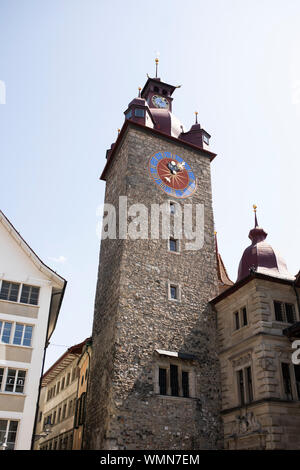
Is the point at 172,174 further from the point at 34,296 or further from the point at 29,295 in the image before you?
the point at 29,295

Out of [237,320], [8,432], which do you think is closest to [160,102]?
[237,320]

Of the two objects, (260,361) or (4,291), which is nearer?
(4,291)

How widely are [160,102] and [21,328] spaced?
20019mm

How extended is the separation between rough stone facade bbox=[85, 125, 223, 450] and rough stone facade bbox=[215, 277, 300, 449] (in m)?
0.77

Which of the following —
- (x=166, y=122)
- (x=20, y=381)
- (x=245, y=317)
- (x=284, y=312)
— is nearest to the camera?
(x=20, y=381)

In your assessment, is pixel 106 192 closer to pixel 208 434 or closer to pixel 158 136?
pixel 158 136

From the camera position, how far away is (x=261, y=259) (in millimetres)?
24672

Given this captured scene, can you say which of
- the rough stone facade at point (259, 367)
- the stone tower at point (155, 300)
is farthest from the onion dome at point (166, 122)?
the rough stone facade at point (259, 367)

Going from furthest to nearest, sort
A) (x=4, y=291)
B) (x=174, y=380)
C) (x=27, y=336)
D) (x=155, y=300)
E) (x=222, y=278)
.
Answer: (x=222, y=278) → (x=155, y=300) → (x=174, y=380) → (x=4, y=291) → (x=27, y=336)

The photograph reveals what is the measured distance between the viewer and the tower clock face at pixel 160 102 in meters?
32.7

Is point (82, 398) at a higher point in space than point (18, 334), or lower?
lower

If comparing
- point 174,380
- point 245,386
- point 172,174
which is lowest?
point 245,386

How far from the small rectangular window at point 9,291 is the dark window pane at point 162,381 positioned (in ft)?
23.7
